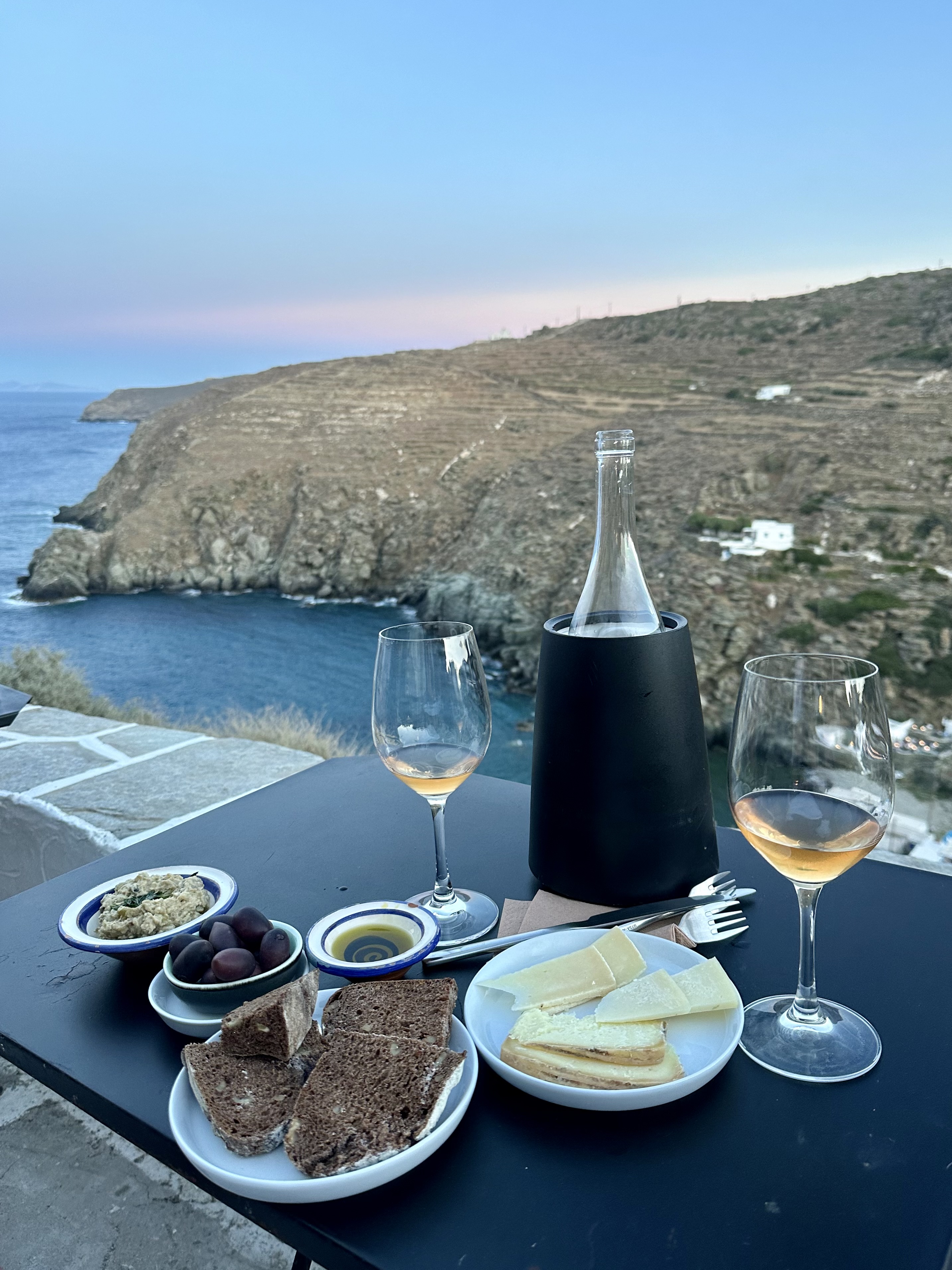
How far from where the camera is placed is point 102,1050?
69cm

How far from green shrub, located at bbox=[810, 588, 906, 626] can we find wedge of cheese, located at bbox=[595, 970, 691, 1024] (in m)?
17.0

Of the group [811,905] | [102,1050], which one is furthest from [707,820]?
[102,1050]

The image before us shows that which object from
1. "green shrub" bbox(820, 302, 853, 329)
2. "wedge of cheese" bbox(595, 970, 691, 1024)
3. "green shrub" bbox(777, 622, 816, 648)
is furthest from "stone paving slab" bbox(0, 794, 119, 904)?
"green shrub" bbox(820, 302, 853, 329)

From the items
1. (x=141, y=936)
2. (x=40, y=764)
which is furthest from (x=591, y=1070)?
(x=40, y=764)

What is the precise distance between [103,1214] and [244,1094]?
1051 mm

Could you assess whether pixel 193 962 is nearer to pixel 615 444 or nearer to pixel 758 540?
pixel 615 444

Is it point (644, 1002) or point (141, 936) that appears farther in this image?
point (141, 936)

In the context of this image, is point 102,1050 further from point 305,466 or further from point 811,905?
point 305,466

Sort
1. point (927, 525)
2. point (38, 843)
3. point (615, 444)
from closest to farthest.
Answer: point (615, 444) → point (38, 843) → point (927, 525)

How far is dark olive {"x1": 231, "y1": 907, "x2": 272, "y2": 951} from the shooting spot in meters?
0.74

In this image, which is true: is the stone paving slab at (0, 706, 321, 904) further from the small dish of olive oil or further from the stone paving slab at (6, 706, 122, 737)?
the small dish of olive oil

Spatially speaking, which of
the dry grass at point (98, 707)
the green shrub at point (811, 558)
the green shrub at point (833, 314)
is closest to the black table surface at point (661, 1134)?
the dry grass at point (98, 707)

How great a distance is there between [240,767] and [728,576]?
17.3m

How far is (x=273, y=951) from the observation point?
0.72 metres
